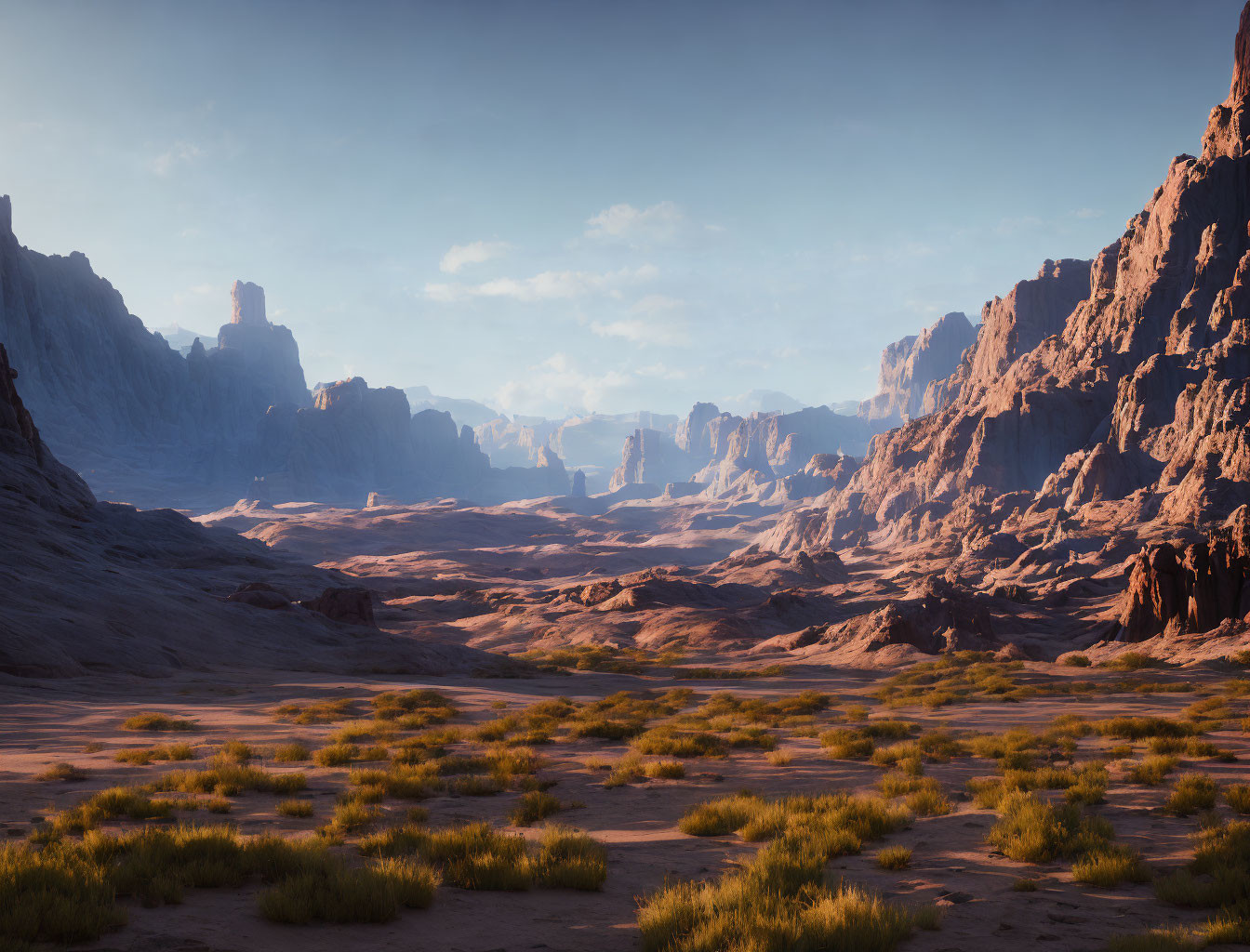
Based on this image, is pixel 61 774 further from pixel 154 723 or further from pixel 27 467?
pixel 27 467

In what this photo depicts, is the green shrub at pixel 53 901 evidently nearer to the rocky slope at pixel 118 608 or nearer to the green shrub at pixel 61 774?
the green shrub at pixel 61 774

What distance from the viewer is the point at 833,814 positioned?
9750mm

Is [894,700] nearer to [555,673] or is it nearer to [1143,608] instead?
[555,673]

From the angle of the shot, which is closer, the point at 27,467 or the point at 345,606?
the point at 345,606

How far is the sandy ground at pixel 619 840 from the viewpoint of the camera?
6.43m

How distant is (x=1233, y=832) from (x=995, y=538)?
316 feet

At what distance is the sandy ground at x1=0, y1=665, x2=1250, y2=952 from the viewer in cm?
643

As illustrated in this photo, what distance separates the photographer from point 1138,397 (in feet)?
343

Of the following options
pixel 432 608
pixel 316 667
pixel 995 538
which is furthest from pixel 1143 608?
pixel 432 608

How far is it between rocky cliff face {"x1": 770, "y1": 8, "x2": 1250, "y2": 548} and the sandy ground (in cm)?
8384

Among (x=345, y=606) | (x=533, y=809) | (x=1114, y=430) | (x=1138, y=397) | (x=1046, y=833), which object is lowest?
(x=345, y=606)

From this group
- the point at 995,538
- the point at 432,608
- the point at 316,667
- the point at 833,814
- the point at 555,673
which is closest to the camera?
the point at 833,814

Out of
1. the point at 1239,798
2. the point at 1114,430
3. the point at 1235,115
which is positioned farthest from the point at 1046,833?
the point at 1235,115

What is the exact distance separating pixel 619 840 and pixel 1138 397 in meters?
122
